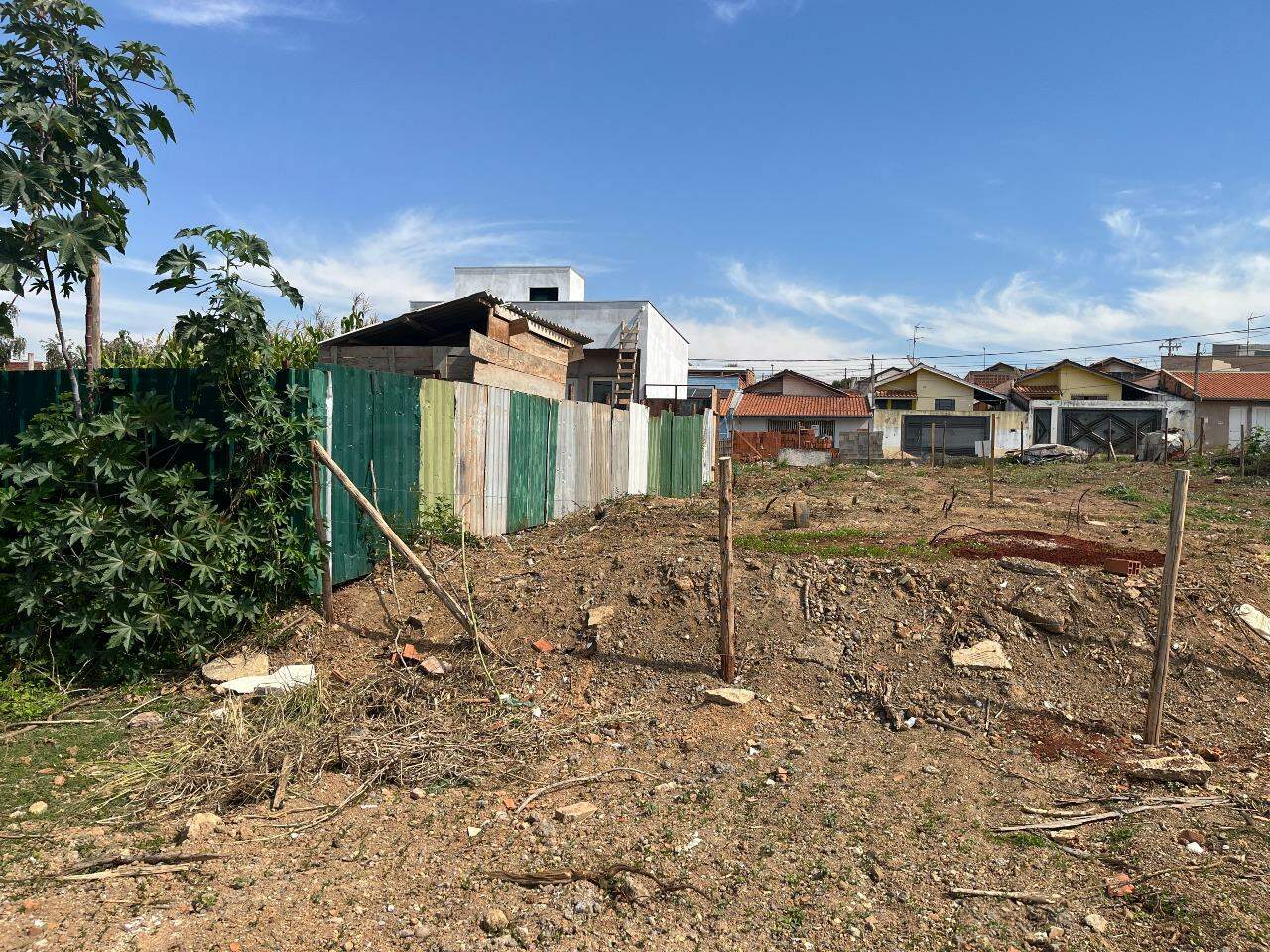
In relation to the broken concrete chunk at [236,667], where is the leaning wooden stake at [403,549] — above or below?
above

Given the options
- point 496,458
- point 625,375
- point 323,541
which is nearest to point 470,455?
point 496,458

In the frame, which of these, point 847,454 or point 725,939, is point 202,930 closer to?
point 725,939

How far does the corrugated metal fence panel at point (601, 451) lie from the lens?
12.5 meters

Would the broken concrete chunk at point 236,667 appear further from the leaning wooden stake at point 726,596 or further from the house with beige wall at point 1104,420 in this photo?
the house with beige wall at point 1104,420

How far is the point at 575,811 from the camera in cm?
422

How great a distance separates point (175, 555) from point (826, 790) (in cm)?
431

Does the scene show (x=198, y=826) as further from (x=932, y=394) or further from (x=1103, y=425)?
(x=932, y=394)

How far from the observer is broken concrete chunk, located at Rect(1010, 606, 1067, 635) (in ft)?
21.8

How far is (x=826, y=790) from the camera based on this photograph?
4570 millimetres

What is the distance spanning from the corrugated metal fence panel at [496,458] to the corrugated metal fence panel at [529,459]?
120 mm

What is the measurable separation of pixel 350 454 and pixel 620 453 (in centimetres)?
752

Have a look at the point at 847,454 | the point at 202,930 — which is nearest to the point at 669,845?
the point at 202,930

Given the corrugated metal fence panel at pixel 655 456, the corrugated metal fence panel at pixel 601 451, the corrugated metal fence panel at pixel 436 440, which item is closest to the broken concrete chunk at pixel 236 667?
the corrugated metal fence panel at pixel 436 440

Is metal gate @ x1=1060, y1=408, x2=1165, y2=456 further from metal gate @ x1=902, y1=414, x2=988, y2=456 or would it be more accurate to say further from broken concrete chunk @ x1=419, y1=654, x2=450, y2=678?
broken concrete chunk @ x1=419, y1=654, x2=450, y2=678
